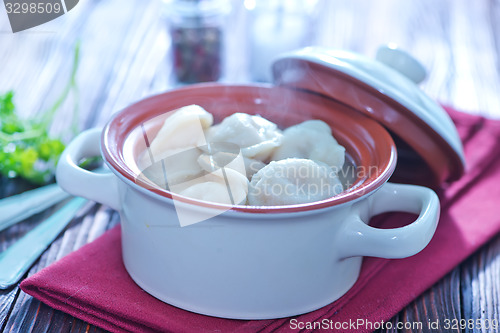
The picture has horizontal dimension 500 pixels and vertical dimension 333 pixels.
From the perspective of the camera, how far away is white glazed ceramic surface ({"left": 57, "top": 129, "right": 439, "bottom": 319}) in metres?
0.78

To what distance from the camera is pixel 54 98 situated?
1.60 meters

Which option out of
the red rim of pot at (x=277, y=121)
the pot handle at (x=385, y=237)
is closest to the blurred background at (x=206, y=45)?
the red rim of pot at (x=277, y=121)

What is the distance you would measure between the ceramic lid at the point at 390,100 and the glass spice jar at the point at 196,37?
1.88 ft

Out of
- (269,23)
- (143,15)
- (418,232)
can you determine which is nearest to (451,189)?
(418,232)

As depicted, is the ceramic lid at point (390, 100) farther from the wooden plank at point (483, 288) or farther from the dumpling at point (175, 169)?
the dumpling at point (175, 169)

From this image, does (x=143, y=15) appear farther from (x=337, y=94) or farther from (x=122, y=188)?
(x=122, y=188)

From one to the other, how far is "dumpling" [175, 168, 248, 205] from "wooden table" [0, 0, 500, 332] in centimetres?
25

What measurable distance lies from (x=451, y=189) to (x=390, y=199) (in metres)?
0.36

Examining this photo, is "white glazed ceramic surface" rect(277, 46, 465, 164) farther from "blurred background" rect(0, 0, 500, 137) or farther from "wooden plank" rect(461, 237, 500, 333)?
"blurred background" rect(0, 0, 500, 137)

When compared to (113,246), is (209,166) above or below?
above

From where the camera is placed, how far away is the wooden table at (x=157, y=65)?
957 mm

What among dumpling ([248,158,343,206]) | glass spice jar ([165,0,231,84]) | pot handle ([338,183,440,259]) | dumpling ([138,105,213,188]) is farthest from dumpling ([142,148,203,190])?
glass spice jar ([165,0,231,84])

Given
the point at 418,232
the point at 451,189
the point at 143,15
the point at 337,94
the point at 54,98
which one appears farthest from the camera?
the point at 143,15

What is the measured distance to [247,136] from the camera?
972 mm
